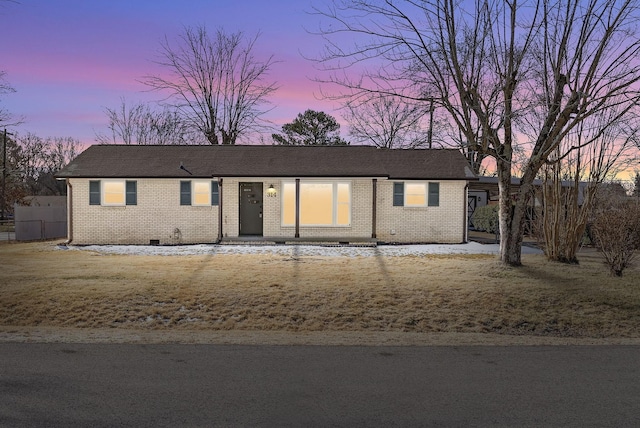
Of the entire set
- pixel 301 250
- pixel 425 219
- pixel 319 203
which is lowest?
pixel 301 250

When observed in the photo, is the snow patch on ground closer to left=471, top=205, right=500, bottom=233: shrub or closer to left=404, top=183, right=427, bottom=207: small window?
left=404, top=183, right=427, bottom=207: small window

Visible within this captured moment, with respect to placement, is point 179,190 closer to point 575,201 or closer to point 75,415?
point 575,201

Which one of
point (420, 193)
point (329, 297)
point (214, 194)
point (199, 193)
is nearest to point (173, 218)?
point (199, 193)

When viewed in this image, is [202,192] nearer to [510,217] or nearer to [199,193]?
[199,193]

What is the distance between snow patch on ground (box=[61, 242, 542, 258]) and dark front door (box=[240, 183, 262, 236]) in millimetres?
1575

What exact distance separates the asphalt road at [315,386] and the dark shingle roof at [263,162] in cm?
1444

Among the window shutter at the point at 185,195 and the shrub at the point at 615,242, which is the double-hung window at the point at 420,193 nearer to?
the shrub at the point at 615,242

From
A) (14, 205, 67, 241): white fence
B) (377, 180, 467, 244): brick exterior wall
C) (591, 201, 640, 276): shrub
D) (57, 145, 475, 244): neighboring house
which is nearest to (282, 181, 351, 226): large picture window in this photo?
(57, 145, 475, 244): neighboring house

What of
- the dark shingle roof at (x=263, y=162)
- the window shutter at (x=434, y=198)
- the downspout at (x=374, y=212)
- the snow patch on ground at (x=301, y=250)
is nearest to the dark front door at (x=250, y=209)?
the dark shingle roof at (x=263, y=162)

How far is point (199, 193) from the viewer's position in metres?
21.3

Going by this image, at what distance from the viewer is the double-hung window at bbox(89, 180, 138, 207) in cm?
2127

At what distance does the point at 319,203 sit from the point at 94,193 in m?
9.09

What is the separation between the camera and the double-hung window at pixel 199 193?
21.3 m

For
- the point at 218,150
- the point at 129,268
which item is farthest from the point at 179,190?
the point at 129,268
